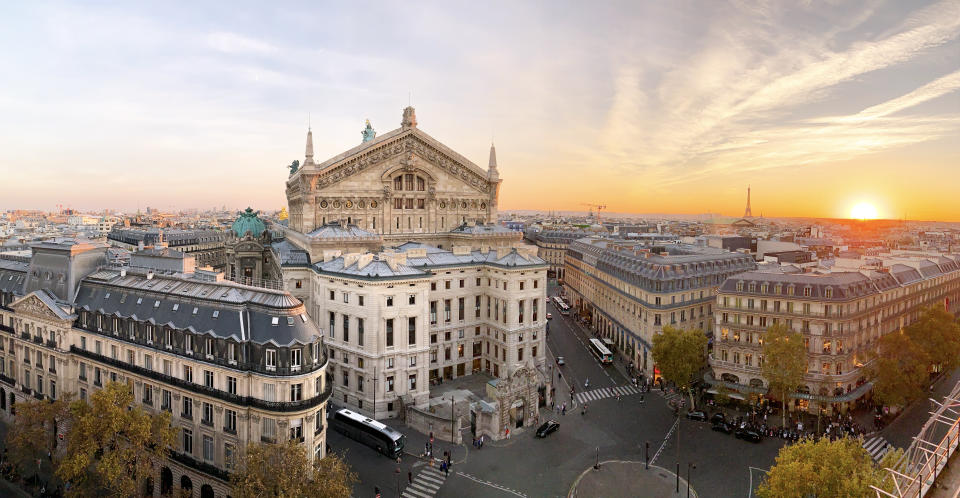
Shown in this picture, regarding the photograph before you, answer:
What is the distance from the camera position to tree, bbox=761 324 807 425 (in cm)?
6131

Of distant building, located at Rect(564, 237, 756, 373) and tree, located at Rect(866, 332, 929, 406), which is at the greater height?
distant building, located at Rect(564, 237, 756, 373)

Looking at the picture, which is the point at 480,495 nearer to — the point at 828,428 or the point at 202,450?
the point at 202,450

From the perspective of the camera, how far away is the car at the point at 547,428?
60.3 metres

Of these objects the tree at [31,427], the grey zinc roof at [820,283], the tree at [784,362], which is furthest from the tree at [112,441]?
the grey zinc roof at [820,283]

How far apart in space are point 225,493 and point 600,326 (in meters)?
76.0

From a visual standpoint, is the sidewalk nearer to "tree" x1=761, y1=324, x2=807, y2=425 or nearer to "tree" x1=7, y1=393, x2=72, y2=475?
"tree" x1=761, y1=324, x2=807, y2=425

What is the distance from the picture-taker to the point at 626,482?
5066 centimetres

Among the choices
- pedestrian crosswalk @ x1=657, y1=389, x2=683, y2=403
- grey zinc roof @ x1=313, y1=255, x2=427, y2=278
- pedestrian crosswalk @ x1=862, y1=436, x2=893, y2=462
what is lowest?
pedestrian crosswalk @ x1=862, y1=436, x2=893, y2=462

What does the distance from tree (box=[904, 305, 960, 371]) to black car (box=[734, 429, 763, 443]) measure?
87.7ft

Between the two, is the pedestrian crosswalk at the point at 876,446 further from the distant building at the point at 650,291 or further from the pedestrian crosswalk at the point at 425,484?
the pedestrian crosswalk at the point at 425,484

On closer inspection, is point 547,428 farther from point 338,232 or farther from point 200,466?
point 338,232

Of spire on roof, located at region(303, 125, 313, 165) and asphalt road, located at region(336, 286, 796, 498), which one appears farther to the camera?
spire on roof, located at region(303, 125, 313, 165)

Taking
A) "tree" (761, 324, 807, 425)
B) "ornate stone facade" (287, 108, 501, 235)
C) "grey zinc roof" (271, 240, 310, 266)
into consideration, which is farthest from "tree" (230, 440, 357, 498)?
"tree" (761, 324, 807, 425)

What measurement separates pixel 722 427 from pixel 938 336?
32.9m
